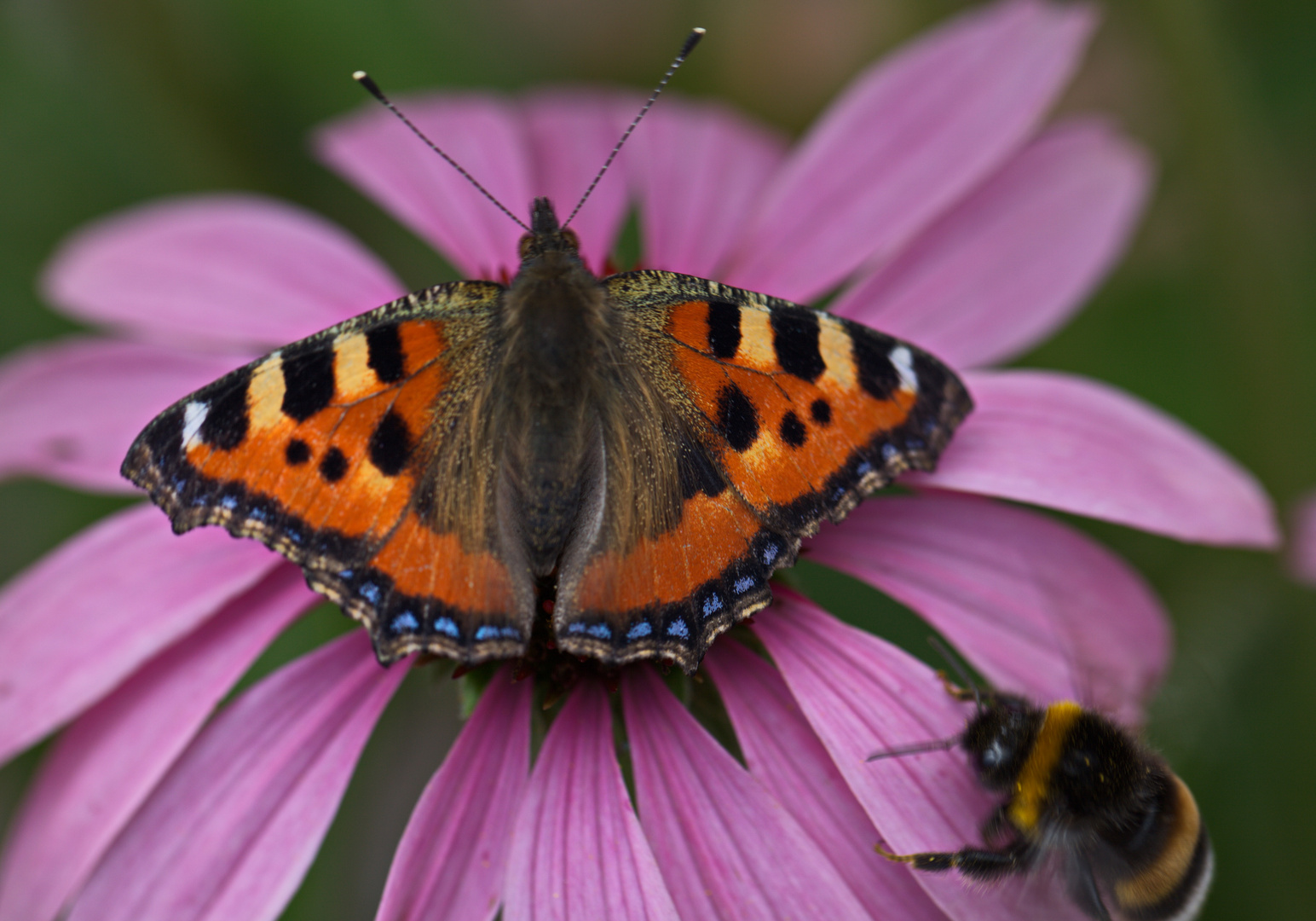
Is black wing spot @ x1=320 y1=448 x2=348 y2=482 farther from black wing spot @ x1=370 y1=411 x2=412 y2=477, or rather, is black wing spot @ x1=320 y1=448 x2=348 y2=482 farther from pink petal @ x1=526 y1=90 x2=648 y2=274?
pink petal @ x1=526 y1=90 x2=648 y2=274

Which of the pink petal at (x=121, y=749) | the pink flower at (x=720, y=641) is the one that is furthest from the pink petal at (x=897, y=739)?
the pink petal at (x=121, y=749)

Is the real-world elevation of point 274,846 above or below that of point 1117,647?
below

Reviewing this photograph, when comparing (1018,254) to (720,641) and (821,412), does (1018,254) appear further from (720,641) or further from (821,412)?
(720,641)

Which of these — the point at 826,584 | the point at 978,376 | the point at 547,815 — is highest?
the point at 978,376

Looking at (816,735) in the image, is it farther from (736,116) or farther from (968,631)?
(736,116)

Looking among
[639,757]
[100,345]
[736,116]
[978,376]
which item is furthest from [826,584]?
[100,345]

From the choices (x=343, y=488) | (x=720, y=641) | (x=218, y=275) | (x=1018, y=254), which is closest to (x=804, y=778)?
(x=720, y=641)

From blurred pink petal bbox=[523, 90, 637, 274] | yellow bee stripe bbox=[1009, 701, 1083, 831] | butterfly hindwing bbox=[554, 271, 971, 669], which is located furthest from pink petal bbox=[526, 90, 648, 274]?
yellow bee stripe bbox=[1009, 701, 1083, 831]

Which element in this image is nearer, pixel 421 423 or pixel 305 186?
pixel 421 423
